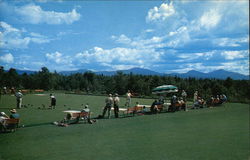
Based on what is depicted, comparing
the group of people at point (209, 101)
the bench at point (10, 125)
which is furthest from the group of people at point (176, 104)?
the bench at point (10, 125)

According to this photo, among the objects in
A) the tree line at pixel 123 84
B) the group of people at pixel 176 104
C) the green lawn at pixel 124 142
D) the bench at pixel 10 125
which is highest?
the tree line at pixel 123 84

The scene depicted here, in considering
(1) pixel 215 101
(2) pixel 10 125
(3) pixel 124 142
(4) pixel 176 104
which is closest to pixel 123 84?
(1) pixel 215 101

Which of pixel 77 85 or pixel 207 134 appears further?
pixel 77 85

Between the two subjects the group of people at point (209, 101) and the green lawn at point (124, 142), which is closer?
the green lawn at point (124, 142)

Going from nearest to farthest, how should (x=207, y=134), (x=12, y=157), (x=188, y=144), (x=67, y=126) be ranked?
(x=12, y=157) → (x=188, y=144) → (x=207, y=134) → (x=67, y=126)

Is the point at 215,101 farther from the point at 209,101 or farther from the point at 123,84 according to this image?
the point at 123,84

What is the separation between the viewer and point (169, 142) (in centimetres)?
1143

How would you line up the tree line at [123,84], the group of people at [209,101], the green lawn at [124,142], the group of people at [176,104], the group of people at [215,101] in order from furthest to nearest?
the tree line at [123,84]
the group of people at [215,101]
the group of people at [209,101]
the group of people at [176,104]
the green lawn at [124,142]

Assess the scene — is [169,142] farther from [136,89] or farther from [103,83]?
[103,83]

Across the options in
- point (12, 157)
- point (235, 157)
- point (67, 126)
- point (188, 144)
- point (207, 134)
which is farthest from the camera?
point (67, 126)

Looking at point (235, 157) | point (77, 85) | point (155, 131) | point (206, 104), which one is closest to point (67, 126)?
point (155, 131)

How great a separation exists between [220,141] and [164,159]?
418 centimetres

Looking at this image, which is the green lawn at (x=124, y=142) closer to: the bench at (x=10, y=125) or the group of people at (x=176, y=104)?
the bench at (x=10, y=125)

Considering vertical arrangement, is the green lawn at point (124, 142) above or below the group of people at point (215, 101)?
below
